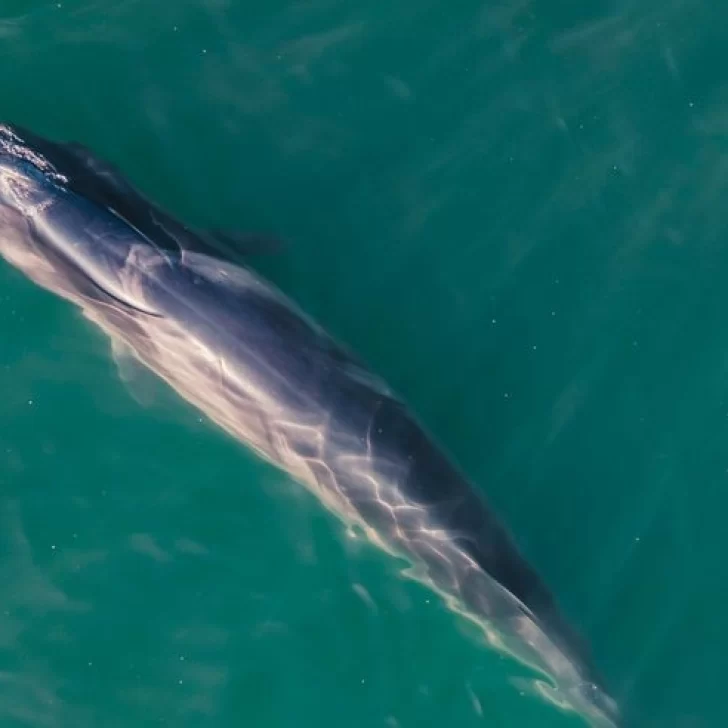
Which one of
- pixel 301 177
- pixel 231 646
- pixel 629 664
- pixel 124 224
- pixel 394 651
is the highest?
pixel 301 177

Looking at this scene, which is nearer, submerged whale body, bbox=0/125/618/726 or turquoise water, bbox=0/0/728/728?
submerged whale body, bbox=0/125/618/726

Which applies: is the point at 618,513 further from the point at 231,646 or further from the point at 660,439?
the point at 231,646

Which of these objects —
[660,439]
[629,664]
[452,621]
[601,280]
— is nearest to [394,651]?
[452,621]

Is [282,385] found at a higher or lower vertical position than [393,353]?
lower

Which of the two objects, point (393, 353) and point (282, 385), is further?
point (393, 353)

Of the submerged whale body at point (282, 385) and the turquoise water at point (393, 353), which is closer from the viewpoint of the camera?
the submerged whale body at point (282, 385)
